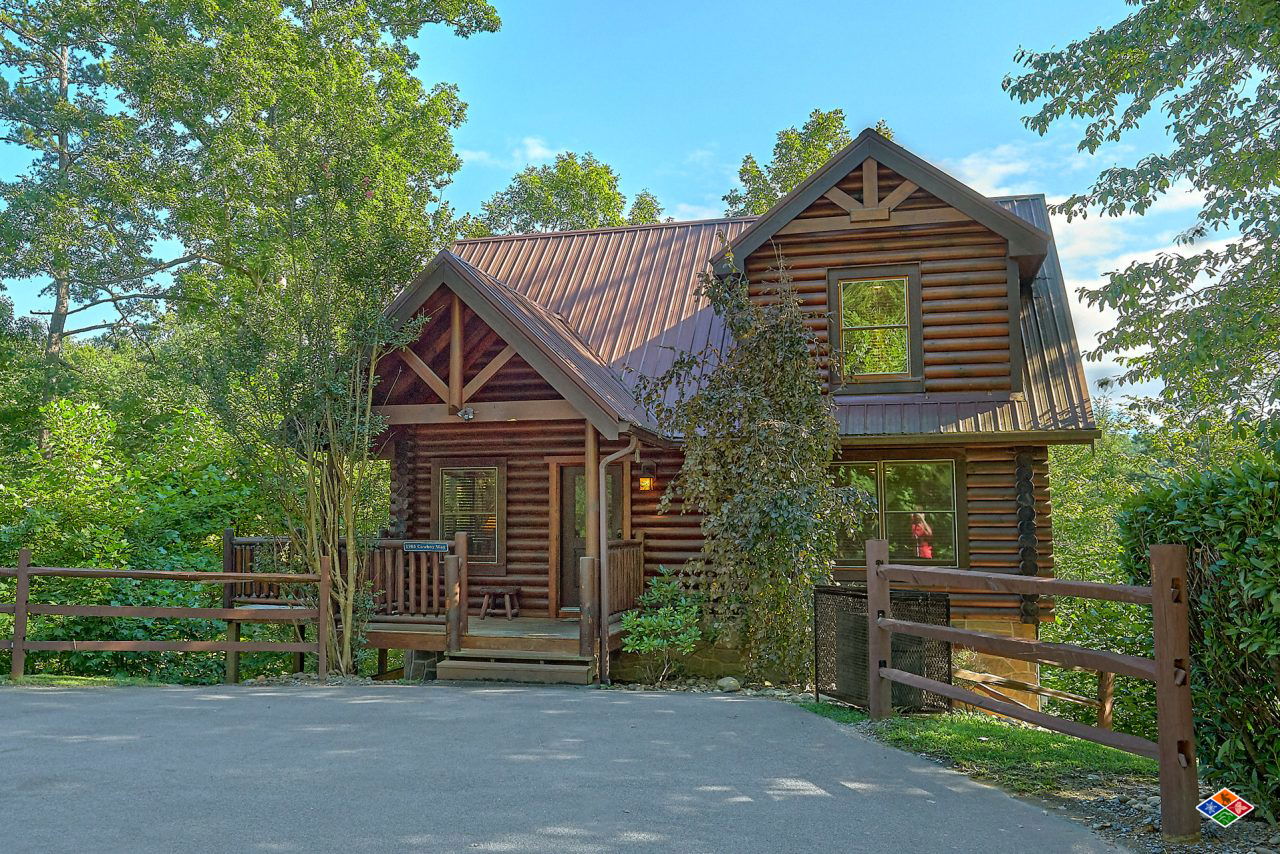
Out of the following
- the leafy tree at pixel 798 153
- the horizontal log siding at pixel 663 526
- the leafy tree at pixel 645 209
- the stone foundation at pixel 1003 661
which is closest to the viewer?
the stone foundation at pixel 1003 661

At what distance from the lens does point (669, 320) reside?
1523cm

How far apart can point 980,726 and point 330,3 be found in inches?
1007

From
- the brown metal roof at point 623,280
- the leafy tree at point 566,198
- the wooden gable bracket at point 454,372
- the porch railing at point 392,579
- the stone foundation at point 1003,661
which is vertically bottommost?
the stone foundation at point 1003,661

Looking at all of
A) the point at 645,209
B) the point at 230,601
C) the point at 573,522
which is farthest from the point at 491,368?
the point at 645,209

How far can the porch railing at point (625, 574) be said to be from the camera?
11805 millimetres

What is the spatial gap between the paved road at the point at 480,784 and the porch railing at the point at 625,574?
11.5ft

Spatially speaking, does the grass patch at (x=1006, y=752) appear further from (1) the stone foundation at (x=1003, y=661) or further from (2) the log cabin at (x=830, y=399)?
(2) the log cabin at (x=830, y=399)

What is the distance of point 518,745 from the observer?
6703mm

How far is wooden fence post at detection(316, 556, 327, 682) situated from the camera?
10.8 m

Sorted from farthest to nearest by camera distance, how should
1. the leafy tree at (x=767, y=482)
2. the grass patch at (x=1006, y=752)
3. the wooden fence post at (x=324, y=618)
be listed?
the wooden fence post at (x=324, y=618) → the leafy tree at (x=767, y=482) → the grass patch at (x=1006, y=752)

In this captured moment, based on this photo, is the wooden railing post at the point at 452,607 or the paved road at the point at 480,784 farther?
the wooden railing post at the point at 452,607

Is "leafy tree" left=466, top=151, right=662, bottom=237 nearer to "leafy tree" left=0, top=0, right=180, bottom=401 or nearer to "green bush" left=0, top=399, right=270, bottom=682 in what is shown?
"leafy tree" left=0, top=0, right=180, bottom=401

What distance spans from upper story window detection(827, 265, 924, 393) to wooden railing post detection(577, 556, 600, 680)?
466 centimetres

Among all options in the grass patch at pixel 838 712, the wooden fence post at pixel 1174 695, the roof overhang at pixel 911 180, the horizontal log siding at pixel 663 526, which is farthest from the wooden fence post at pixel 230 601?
the wooden fence post at pixel 1174 695
